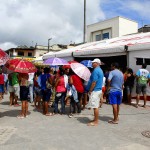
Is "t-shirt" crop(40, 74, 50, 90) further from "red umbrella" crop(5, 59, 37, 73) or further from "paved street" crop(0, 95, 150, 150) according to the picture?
"paved street" crop(0, 95, 150, 150)

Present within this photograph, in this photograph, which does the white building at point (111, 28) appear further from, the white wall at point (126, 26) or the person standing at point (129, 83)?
the person standing at point (129, 83)

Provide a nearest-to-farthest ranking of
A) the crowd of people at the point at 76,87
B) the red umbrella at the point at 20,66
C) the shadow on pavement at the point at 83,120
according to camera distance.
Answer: the crowd of people at the point at 76,87, the red umbrella at the point at 20,66, the shadow on pavement at the point at 83,120

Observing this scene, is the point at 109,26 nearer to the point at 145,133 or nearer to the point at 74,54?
the point at 74,54

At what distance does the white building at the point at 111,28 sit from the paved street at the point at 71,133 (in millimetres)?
18882

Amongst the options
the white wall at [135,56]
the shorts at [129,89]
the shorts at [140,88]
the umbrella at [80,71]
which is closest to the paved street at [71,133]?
the umbrella at [80,71]

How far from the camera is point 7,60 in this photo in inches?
305

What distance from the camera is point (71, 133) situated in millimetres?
6598

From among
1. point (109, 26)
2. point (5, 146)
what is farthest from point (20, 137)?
point (109, 26)

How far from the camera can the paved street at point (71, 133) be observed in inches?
221

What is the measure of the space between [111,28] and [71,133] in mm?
22258

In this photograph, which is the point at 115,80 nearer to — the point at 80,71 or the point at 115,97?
the point at 115,97

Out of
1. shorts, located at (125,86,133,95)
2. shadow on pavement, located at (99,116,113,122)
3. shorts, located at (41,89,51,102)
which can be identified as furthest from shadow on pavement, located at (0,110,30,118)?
shorts, located at (125,86,133,95)

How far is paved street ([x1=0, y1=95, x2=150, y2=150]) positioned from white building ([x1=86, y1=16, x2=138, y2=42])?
61.9 feet

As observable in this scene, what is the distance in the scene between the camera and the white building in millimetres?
26938
